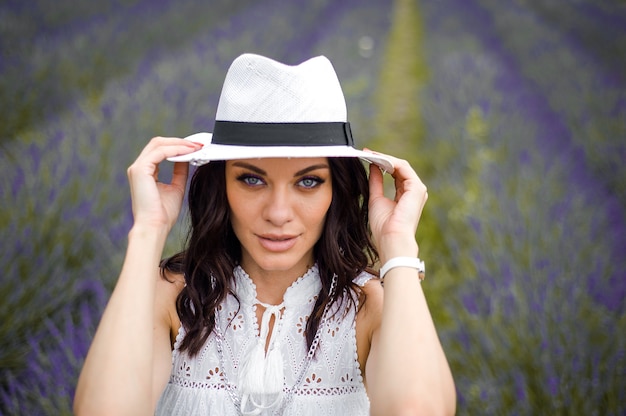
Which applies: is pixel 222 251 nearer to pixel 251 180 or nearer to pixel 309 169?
pixel 251 180

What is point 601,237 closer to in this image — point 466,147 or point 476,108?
point 466,147

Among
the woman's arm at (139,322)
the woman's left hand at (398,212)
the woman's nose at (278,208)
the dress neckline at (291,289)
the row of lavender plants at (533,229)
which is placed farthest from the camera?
the row of lavender plants at (533,229)

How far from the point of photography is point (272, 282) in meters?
2.27

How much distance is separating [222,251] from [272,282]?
0.18 m

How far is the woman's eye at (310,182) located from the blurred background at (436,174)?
1.27m

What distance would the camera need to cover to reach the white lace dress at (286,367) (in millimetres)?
2145

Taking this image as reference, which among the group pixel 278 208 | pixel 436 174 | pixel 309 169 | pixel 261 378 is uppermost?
pixel 436 174

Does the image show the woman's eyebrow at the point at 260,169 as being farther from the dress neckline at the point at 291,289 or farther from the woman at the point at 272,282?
the dress neckline at the point at 291,289

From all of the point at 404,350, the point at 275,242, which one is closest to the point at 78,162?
the point at 275,242

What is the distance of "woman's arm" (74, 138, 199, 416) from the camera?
75.0 inches

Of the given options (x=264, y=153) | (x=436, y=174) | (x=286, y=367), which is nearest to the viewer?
(x=264, y=153)

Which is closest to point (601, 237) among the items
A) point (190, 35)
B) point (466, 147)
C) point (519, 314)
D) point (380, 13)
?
point (519, 314)

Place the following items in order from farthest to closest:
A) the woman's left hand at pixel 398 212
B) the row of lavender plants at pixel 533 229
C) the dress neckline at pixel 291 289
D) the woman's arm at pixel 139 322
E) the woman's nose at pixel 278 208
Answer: the row of lavender plants at pixel 533 229
the dress neckline at pixel 291 289
the woman's left hand at pixel 398 212
the woman's nose at pixel 278 208
the woman's arm at pixel 139 322

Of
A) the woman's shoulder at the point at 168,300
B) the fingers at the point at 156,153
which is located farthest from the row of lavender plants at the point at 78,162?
the fingers at the point at 156,153
